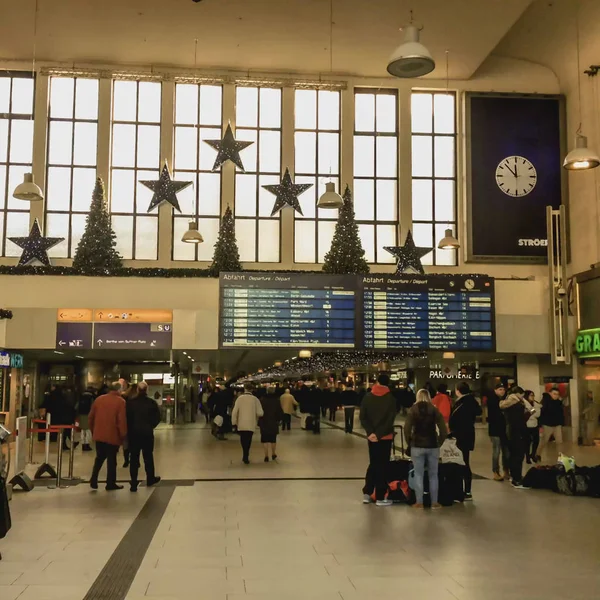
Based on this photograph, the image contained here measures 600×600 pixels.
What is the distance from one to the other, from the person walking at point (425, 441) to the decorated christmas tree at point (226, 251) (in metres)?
12.2

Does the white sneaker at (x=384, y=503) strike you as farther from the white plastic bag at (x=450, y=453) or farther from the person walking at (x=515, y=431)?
the person walking at (x=515, y=431)

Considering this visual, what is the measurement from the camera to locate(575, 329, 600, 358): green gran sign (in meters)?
18.2

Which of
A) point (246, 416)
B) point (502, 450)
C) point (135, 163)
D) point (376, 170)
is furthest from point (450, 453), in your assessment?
point (135, 163)

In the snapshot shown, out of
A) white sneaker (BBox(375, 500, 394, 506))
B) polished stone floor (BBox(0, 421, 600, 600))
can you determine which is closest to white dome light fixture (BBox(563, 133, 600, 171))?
polished stone floor (BBox(0, 421, 600, 600))

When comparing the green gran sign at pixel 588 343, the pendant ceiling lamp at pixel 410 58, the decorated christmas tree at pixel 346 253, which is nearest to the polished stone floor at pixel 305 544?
the pendant ceiling lamp at pixel 410 58

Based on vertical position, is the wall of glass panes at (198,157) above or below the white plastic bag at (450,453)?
above

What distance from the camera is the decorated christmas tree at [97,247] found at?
19.8m

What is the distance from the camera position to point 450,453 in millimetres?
9398

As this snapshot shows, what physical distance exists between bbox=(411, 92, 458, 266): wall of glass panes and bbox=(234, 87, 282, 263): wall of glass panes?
4.31m

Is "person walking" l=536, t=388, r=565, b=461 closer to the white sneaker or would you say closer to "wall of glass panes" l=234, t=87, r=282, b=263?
the white sneaker

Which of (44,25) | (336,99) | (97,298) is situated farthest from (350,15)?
(97,298)

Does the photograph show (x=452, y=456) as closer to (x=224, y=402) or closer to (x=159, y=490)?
(x=159, y=490)

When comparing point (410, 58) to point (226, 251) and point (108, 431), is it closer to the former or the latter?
point (108, 431)

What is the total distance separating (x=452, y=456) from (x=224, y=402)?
10.4 metres
